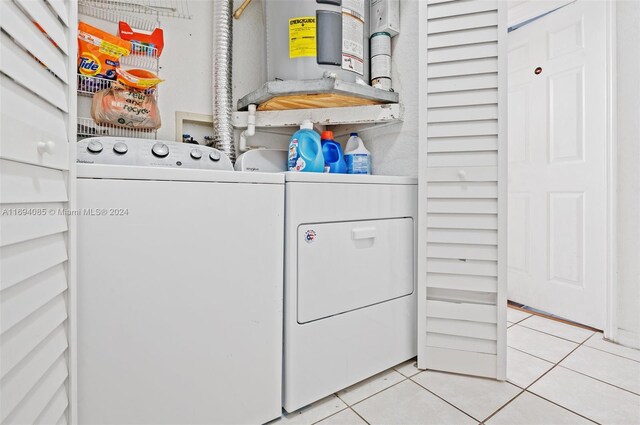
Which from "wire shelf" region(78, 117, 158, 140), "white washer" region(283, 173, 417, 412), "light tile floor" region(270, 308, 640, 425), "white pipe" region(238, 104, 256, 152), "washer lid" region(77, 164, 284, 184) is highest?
"white pipe" region(238, 104, 256, 152)

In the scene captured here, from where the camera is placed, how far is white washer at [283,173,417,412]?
115 centimetres

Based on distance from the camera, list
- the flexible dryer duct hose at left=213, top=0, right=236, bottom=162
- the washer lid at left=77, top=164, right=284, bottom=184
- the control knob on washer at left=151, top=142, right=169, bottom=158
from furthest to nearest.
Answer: the flexible dryer duct hose at left=213, top=0, right=236, bottom=162 → the control knob on washer at left=151, top=142, right=169, bottom=158 → the washer lid at left=77, top=164, right=284, bottom=184

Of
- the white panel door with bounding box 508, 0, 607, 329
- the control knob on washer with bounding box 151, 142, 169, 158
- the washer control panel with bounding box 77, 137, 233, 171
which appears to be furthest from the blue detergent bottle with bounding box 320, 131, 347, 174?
the white panel door with bounding box 508, 0, 607, 329

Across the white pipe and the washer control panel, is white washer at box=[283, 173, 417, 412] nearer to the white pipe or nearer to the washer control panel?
the washer control panel

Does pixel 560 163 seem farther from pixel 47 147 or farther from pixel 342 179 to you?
pixel 47 147

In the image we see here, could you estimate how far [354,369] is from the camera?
4.33 ft

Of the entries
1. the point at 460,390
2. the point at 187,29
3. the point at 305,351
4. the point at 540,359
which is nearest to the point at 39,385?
the point at 305,351

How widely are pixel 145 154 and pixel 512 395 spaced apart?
1774 millimetres

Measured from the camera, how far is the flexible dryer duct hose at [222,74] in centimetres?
155

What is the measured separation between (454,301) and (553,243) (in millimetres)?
1236

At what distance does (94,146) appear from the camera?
43.4 inches

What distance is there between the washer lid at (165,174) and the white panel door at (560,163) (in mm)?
2037

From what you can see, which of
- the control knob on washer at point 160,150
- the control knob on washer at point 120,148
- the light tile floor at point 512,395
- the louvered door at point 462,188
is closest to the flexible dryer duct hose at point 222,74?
the control knob on washer at point 160,150

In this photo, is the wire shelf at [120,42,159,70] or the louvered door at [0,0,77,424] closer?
the louvered door at [0,0,77,424]
